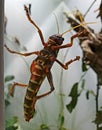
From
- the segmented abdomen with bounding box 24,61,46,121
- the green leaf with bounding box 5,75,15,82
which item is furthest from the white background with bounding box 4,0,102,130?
the segmented abdomen with bounding box 24,61,46,121

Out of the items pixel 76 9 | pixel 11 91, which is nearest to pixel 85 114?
pixel 11 91

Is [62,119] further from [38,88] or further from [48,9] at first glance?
[48,9]

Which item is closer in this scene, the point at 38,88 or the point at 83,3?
the point at 38,88

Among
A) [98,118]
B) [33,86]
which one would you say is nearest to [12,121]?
[33,86]

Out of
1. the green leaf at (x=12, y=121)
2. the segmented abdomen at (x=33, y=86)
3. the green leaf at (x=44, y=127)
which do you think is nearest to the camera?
the segmented abdomen at (x=33, y=86)

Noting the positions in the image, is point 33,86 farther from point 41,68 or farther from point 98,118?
point 98,118

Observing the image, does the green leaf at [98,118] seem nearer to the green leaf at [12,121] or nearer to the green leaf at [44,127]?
the green leaf at [44,127]

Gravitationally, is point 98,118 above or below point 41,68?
below

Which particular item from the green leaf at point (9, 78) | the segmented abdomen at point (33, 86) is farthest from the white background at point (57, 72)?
the segmented abdomen at point (33, 86)
